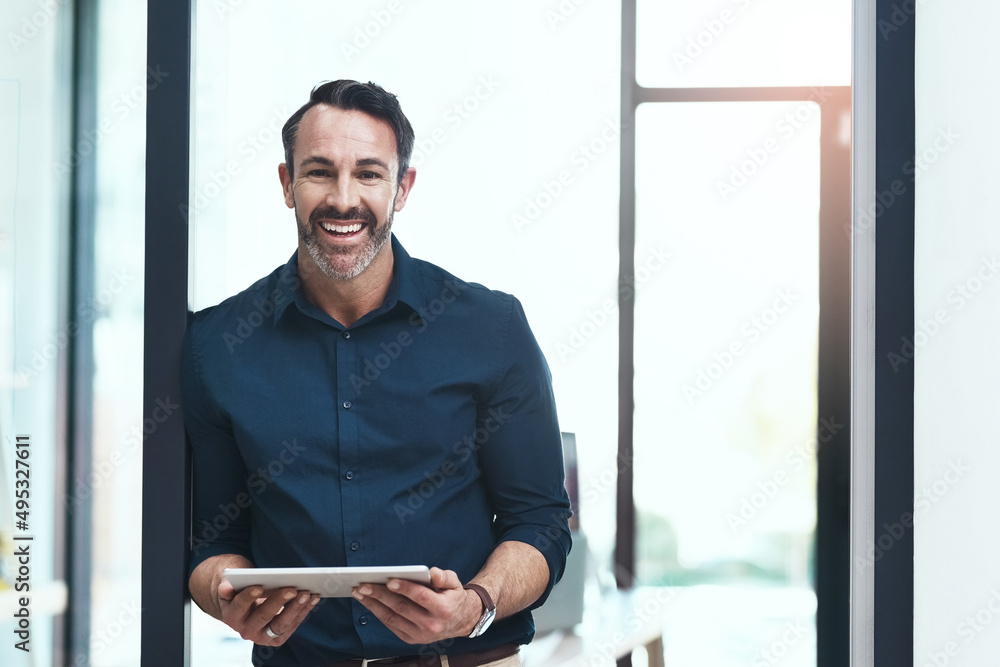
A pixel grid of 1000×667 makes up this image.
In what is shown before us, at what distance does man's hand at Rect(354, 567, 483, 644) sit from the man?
78mm

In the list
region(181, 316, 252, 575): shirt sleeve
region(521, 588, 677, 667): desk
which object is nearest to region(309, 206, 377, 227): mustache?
region(181, 316, 252, 575): shirt sleeve

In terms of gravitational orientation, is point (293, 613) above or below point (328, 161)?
below

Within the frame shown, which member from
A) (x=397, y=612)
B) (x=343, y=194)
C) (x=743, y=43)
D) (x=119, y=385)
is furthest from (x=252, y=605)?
(x=743, y=43)

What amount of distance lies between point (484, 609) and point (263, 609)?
331 mm

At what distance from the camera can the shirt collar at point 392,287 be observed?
1388mm

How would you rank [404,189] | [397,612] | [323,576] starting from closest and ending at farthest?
[323,576] < [397,612] < [404,189]

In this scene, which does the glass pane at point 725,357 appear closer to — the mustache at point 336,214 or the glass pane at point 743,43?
the glass pane at point 743,43

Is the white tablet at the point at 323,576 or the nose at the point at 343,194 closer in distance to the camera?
the white tablet at the point at 323,576

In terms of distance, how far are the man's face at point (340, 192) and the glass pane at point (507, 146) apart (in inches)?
5.9

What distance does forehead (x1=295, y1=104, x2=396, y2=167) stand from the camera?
4.49 feet

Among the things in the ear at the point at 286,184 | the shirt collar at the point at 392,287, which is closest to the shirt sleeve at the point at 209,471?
the shirt collar at the point at 392,287

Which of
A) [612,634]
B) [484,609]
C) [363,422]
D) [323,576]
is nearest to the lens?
[323,576]

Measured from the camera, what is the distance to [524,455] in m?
1.40

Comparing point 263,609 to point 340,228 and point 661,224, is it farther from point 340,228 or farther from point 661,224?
point 661,224
